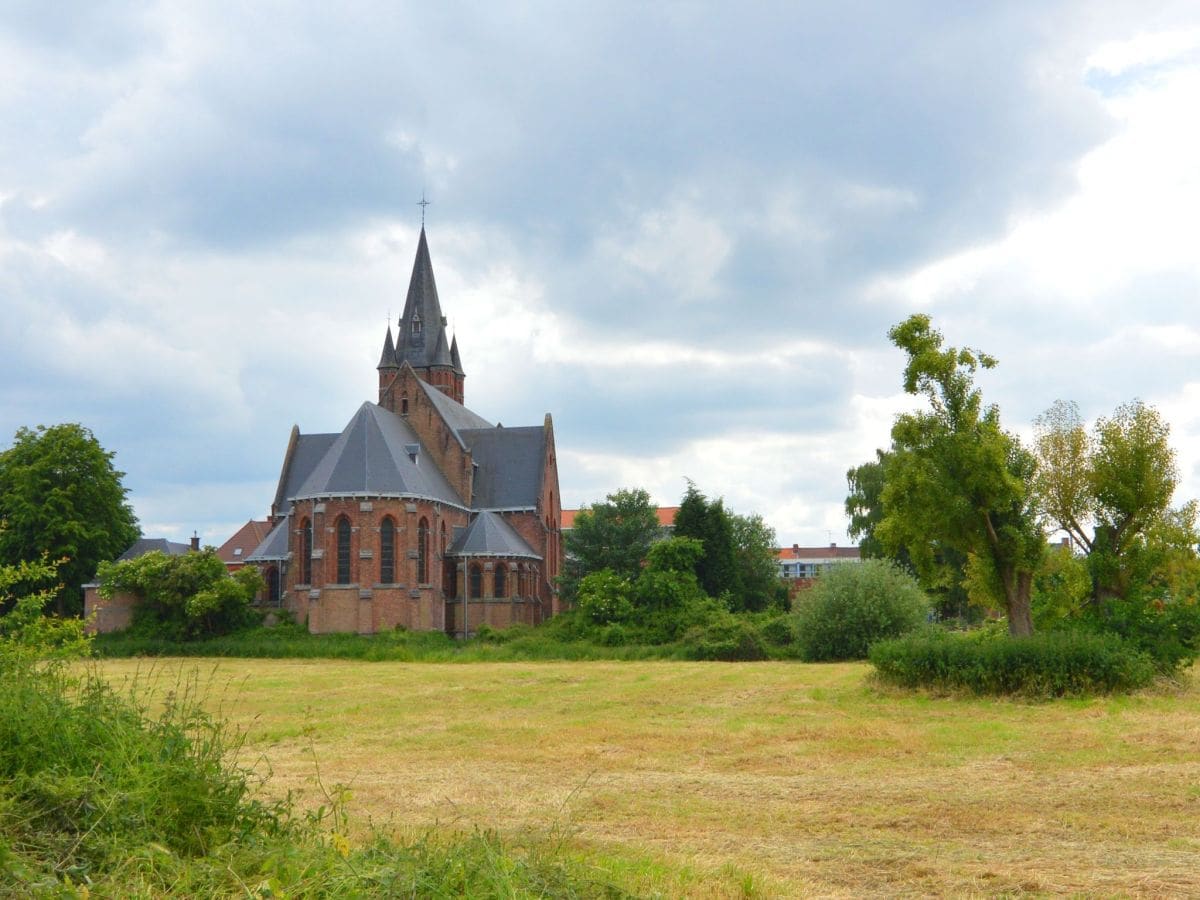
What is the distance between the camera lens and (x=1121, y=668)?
22656mm

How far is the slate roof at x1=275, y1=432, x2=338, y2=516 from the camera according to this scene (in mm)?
69125

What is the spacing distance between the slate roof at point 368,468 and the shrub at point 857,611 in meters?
24.8

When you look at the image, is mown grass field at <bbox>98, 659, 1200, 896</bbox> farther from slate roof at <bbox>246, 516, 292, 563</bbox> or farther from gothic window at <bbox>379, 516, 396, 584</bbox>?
slate roof at <bbox>246, 516, 292, 563</bbox>

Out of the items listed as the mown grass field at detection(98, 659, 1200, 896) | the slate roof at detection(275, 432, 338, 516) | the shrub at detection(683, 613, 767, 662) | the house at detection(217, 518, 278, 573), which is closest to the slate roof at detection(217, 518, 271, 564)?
the house at detection(217, 518, 278, 573)

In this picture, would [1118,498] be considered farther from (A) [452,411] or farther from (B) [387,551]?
(A) [452,411]

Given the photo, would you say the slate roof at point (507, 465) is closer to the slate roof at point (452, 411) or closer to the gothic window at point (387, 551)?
the slate roof at point (452, 411)

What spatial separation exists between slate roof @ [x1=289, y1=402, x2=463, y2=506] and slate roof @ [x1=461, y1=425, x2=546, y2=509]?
23.4ft

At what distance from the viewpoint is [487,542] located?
61.3 meters

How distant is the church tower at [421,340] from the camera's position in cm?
7931

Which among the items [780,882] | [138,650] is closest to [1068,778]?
[780,882]

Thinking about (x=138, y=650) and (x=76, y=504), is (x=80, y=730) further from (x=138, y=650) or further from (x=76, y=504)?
(x=76, y=504)

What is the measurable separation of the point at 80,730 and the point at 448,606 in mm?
52449

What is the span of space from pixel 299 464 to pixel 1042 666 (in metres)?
55.8

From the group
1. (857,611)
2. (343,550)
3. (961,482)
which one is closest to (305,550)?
(343,550)
